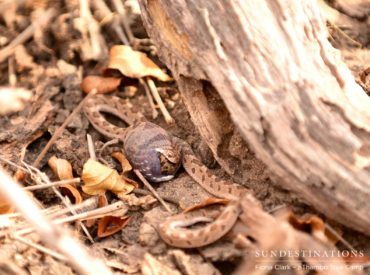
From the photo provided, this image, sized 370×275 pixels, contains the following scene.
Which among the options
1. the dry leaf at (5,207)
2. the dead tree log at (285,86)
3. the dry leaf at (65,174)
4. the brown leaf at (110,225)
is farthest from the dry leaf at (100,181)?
the dead tree log at (285,86)

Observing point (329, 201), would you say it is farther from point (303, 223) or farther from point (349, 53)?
point (349, 53)

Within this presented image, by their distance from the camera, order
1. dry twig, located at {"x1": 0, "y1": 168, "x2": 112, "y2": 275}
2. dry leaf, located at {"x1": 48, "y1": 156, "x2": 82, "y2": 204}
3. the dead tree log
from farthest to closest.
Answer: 1. dry leaf, located at {"x1": 48, "y1": 156, "x2": 82, "y2": 204}
2. the dead tree log
3. dry twig, located at {"x1": 0, "y1": 168, "x2": 112, "y2": 275}

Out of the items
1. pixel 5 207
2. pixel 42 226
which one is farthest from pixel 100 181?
pixel 42 226

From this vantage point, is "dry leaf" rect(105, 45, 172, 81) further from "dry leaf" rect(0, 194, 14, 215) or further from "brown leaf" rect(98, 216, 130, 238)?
"dry leaf" rect(0, 194, 14, 215)

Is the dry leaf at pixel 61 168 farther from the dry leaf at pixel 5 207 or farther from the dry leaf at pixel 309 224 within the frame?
the dry leaf at pixel 309 224

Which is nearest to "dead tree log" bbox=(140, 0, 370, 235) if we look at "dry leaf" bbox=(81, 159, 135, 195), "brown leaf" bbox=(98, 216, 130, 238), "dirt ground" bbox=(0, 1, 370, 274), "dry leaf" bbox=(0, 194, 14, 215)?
"dirt ground" bbox=(0, 1, 370, 274)

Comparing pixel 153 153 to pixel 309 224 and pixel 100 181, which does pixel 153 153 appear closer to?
pixel 100 181
